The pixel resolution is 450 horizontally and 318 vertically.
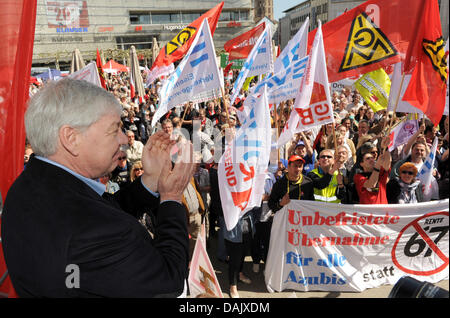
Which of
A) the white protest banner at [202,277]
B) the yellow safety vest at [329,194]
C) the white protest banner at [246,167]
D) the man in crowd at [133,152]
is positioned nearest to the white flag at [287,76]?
the white protest banner at [246,167]

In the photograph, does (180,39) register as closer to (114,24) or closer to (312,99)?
(312,99)

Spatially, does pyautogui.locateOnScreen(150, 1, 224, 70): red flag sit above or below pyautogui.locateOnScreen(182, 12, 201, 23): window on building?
below

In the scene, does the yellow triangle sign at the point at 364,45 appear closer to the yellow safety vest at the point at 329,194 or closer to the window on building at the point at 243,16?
the yellow safety vest at the point at 329,194

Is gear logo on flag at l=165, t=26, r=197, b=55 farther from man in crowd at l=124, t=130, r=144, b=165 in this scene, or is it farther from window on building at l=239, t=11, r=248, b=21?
window on building at l=239, t=11, r=248, b=21

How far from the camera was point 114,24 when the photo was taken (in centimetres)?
5288

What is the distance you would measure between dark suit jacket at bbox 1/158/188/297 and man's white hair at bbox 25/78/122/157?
0.30 ft

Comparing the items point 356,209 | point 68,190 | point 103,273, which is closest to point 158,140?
point 68,190

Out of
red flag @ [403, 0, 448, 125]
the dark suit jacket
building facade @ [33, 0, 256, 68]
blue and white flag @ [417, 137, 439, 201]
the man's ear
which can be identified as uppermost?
building facade @ [33, 0, 256, 68]

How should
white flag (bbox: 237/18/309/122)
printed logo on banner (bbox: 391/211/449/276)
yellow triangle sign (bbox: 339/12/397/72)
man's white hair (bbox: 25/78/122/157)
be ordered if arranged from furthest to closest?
white flag (bbox: 237/18/309/122) < yellow triangle sign (bbox: 339/12/397/72) < printed logo on banner (bbox: 391/211/449/276) < man's white hair (bbox: 25/78/122/157)

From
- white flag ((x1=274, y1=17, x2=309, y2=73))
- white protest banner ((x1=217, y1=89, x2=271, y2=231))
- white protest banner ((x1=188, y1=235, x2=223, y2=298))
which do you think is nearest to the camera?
white protest banner ((x1=188, y1=235, x2=223, y2=298))

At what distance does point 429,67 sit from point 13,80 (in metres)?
3.99

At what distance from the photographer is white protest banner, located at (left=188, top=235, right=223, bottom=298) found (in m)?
2.60

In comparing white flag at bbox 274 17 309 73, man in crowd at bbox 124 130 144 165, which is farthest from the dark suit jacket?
man in crowd at bbox 124 130 144 165

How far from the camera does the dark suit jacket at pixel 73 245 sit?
3.17 ft
